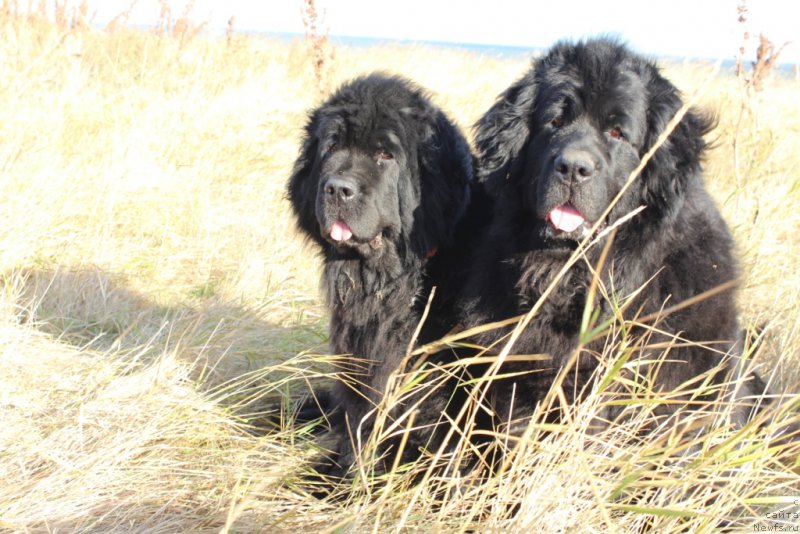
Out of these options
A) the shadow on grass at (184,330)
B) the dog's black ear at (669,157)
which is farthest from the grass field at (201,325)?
the dog's black ear at (669,157)

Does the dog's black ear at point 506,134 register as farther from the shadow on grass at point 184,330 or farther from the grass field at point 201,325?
the shadow on grass at point 184,330

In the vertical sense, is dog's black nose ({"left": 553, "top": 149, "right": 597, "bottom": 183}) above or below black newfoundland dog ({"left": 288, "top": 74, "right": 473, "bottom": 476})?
above

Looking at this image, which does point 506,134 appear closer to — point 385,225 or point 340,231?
point 385,225

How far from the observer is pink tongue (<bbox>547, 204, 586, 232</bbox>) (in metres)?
2.53

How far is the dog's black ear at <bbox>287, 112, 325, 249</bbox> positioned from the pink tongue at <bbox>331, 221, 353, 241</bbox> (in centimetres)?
26

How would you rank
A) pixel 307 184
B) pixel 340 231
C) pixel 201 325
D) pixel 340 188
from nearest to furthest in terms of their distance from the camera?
pixel 340 188 → pixel 340 231 → pixel 307 184 → pixel 201 325

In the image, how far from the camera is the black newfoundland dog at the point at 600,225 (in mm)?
2545

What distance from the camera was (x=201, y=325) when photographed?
150 inches

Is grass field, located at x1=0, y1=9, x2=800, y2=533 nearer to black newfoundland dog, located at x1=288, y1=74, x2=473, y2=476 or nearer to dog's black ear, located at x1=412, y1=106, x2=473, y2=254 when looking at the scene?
black newfoundland dog, located at x1=288, y1=74, x2=473, y2=476

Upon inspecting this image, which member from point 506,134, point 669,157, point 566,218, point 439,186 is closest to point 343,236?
point 439,186

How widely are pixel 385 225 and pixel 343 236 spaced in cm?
19

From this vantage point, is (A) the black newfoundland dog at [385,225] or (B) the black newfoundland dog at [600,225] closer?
(B) the black newfoundland dog at [600,225]

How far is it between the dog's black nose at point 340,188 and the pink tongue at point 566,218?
2.81ft

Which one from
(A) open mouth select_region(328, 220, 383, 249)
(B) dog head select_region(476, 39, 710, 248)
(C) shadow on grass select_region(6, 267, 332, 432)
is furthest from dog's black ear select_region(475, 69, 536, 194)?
(C) shadow on grass select_region(6, 267, 332, 432)
